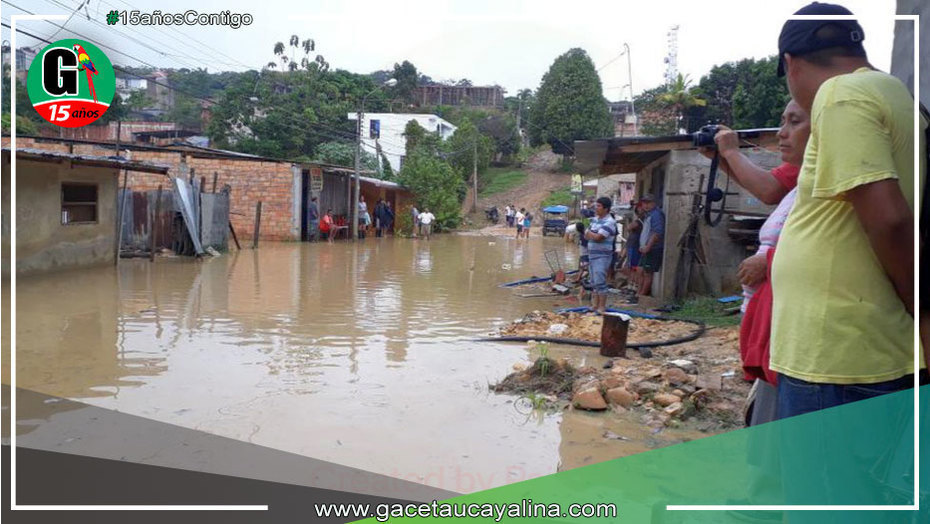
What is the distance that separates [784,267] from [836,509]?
22.2 inches

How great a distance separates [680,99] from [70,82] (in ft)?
107

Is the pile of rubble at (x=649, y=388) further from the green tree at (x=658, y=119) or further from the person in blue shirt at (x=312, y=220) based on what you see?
the green tree at (x=658, y=119)

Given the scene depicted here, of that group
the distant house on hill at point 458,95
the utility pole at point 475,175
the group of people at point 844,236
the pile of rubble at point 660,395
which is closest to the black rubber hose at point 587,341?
the pile of rubble at point 660,395

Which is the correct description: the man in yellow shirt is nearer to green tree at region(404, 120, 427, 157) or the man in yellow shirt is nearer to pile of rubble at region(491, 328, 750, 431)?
pile of rubble at region(491, 328, 750, 431)

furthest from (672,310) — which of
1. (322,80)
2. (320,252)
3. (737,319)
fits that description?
(322,80)

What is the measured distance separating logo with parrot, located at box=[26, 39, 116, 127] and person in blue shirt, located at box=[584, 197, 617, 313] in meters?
6.16

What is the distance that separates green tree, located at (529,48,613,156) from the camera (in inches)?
1750

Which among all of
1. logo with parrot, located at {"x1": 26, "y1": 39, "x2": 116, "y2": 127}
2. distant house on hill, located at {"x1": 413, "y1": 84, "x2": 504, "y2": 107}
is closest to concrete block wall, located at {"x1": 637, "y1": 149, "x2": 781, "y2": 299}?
logo with parrot, located at {"x1": 26, "y1": 39, "x2": 116, "y2": 127}

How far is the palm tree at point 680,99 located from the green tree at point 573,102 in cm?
776

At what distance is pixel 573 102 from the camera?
45094mm

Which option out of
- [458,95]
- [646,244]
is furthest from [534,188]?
[646,244]

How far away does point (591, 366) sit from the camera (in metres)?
6.71

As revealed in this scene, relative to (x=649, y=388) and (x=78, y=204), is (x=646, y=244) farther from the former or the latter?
(x=78, y=204)

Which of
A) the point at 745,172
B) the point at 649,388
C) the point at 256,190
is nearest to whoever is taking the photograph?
the point at 745,172
